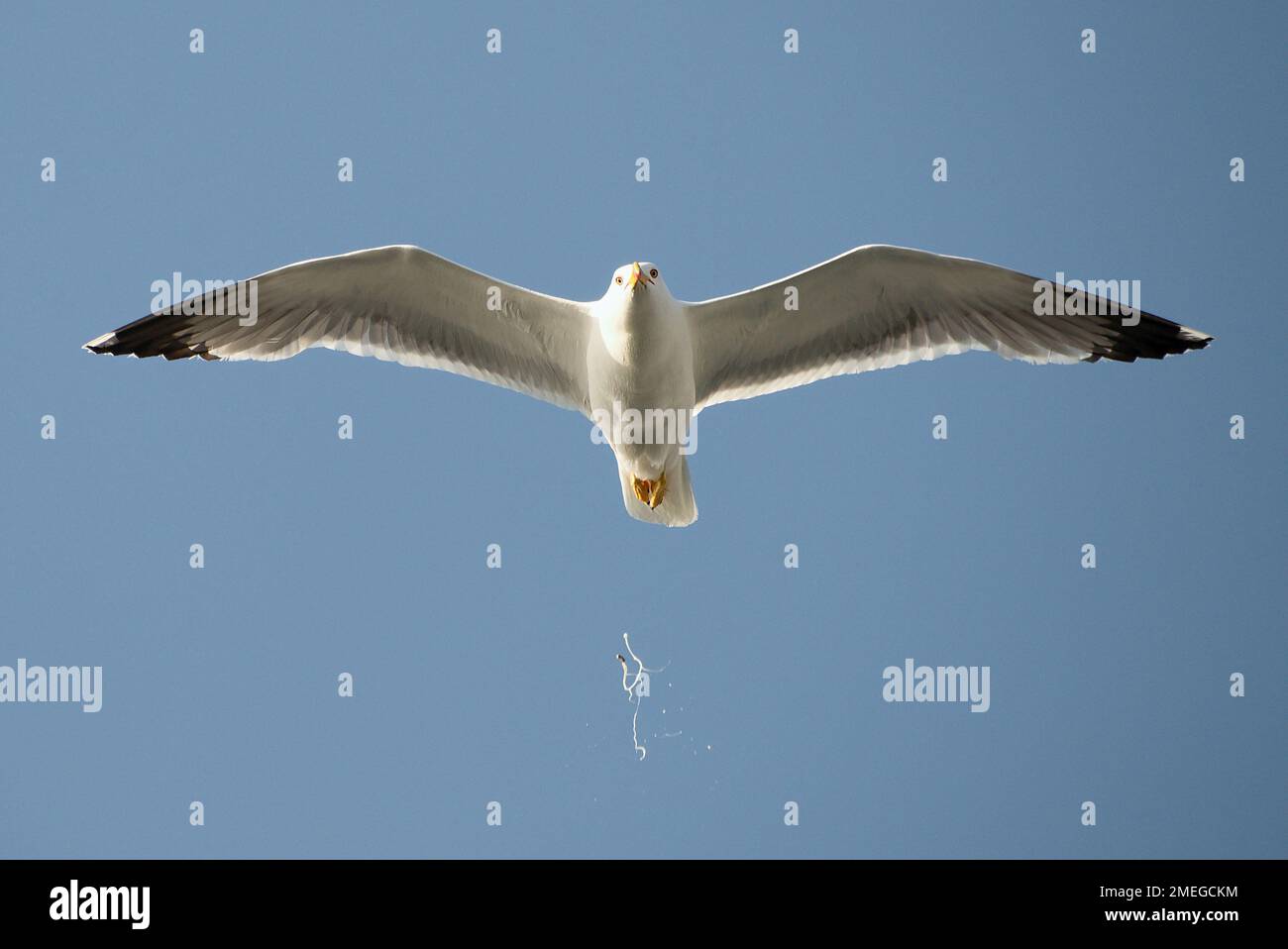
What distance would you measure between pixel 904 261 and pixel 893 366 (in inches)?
32.5

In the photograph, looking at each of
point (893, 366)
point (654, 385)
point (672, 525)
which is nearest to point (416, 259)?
point (654, 385)

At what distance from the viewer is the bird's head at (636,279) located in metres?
8.45

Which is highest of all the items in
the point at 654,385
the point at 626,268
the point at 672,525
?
the point at 626,268

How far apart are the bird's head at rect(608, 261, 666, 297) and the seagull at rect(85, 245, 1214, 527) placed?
2 cm

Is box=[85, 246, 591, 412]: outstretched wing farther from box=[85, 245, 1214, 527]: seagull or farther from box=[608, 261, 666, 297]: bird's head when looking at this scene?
box=[608, 261, 666, 297]: bird's head

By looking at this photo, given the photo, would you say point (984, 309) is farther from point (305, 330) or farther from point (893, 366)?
point (305, 330)

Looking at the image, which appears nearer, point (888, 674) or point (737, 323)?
point (737, 323)

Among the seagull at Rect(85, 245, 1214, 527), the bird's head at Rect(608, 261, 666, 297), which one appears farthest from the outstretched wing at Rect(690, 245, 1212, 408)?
the bird's head at Rect(608, 261, 666, 297)

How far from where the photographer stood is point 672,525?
9.55 m

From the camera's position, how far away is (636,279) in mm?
8430

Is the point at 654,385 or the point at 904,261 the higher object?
the point at 904,261

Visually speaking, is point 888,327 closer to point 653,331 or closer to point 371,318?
point 653,331
